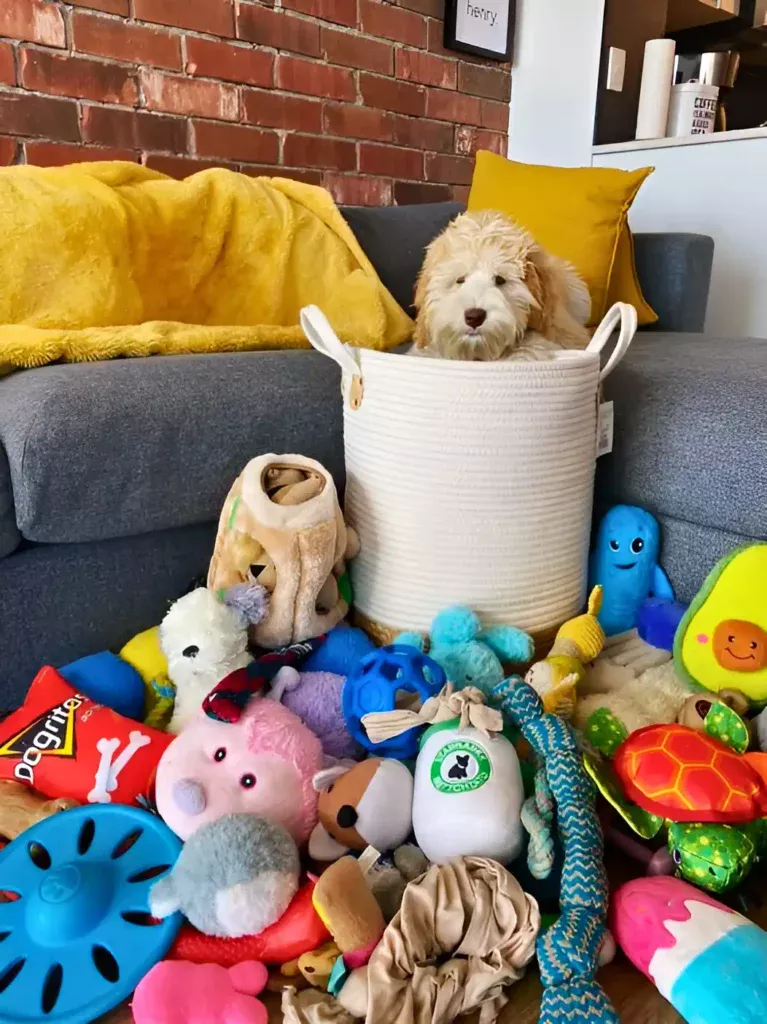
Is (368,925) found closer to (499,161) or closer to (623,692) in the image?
(623,692)

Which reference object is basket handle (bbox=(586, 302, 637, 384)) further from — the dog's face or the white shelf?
the white shelf

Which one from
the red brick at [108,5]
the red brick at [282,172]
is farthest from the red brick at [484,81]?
the red brick at [108,5]

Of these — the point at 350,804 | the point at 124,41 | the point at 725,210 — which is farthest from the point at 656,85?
the point at 350,804

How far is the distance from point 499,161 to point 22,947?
1815 millimetres

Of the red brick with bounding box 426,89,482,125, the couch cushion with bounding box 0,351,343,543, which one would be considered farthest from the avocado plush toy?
the red brick with bounding box 426,89,482,125

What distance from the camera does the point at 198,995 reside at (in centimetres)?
64

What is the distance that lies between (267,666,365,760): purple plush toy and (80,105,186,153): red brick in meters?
1.36

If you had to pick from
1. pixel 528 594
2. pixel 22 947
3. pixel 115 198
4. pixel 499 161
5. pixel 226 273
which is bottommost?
pixel 22 947

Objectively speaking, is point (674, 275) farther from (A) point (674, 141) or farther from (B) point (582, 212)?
(A) point (674, 141)

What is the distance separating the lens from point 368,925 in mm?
667

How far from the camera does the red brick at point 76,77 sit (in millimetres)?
1588

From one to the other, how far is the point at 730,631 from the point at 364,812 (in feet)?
1.59

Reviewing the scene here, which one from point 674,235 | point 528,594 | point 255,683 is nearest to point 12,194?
point 255,683

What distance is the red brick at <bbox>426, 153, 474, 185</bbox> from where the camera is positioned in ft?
7.74
